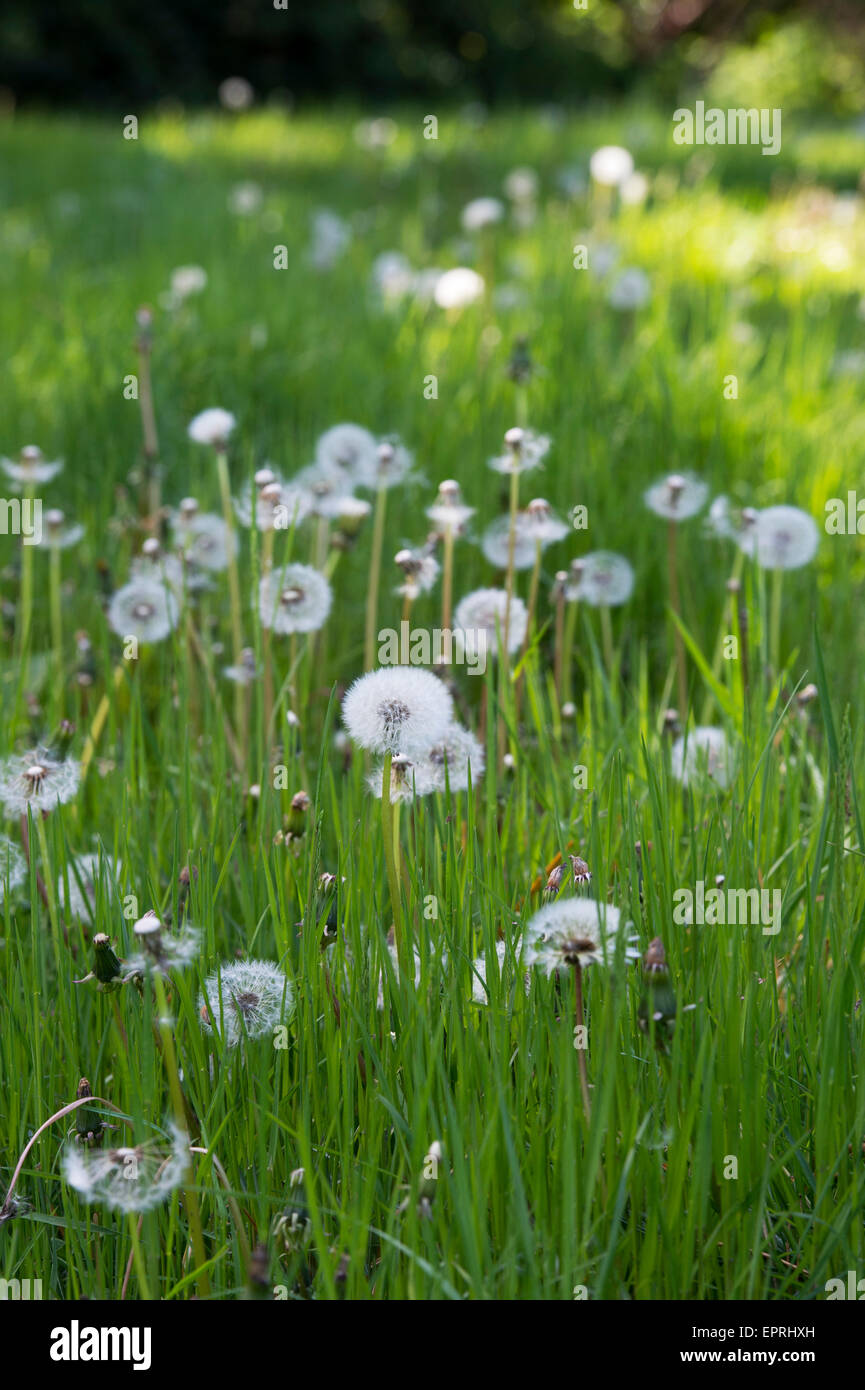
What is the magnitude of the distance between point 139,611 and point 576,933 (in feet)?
3.45

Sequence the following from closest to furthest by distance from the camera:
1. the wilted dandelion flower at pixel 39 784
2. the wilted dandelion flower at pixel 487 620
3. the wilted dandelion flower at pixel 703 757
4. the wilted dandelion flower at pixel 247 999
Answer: the wilted dandelion flower at pixel 247 999, the wilted dandelion flower at pixel 39 784, the wilted dandelion flower at pixel 703 757, the wilted dandelion flower at pixel 487 620

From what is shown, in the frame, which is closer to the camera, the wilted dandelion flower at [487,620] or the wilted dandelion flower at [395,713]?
the wilted dandelion flower at [395,713]

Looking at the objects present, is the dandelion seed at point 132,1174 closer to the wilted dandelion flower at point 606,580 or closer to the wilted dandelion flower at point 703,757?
the wilted dandelion flower at point 703,757

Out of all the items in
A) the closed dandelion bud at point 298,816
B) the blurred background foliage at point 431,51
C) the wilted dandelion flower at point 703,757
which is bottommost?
the closed dandelion bud at point 298,816

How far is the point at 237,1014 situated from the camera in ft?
3.89

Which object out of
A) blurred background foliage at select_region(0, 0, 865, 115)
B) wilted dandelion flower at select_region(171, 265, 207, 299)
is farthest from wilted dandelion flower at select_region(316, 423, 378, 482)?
blurred background foliage at select_region(0, 0, 865, 115)

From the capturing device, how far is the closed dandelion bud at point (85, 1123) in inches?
41.6

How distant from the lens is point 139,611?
188cm

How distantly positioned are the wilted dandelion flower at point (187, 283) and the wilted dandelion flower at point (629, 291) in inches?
50.3

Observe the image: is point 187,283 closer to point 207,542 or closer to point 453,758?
point 207,542

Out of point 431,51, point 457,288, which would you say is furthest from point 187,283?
point 431,51

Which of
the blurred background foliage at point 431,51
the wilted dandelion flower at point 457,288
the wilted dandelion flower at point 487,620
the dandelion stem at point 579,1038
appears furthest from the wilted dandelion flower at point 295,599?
the blurred background foliage at point 431,51

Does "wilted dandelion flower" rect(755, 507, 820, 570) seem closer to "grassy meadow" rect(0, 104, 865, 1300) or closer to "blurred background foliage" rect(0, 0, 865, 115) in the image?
"grassy meadow" rect(0, 104, 865, 1300)

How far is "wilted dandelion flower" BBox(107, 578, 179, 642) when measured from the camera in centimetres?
188
